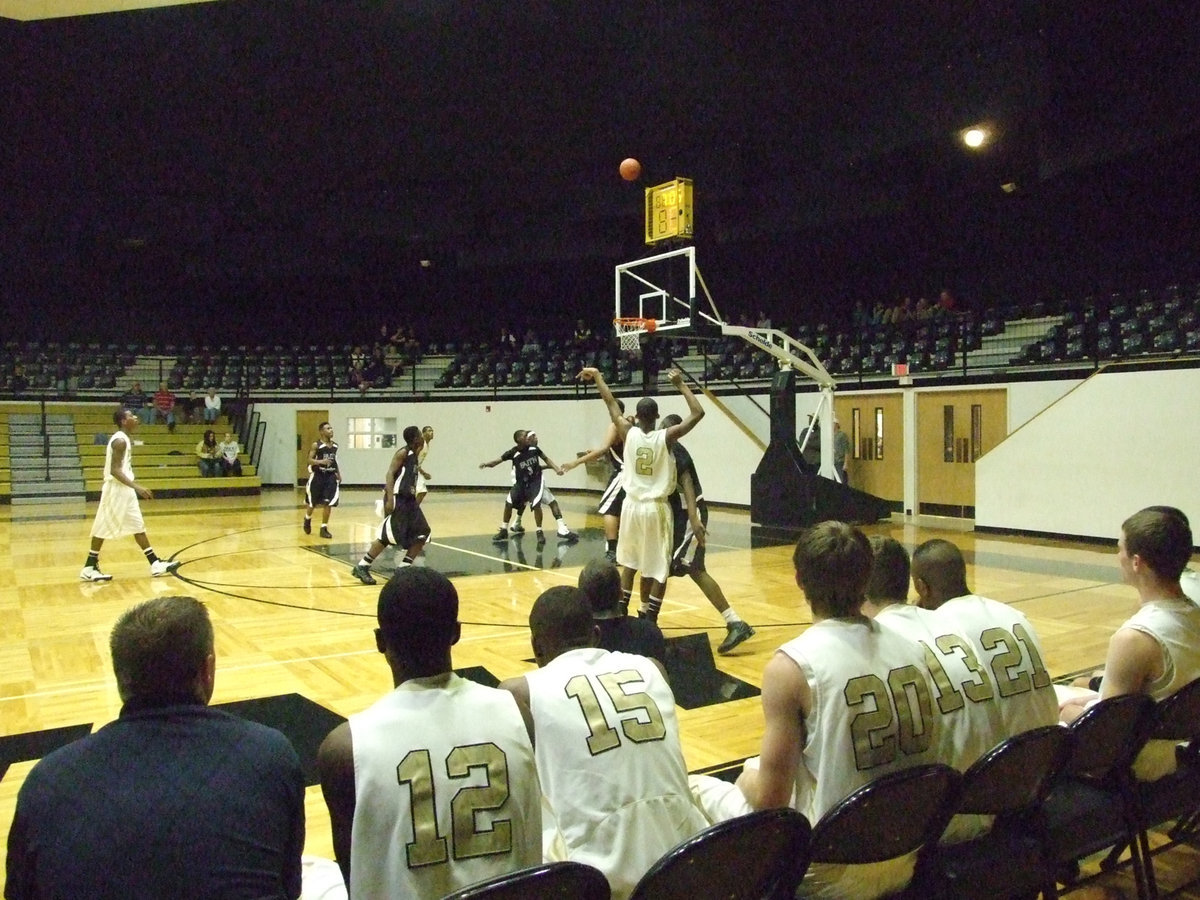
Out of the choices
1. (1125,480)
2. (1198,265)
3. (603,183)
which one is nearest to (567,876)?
(1125,480)

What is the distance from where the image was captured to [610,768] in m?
2.19

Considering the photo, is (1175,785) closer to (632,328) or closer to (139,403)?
(632,328)

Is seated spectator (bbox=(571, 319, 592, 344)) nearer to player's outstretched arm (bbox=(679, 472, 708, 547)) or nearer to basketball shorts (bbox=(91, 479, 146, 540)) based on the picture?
basketball shorts (bbox=(91, 479, 146, 540))

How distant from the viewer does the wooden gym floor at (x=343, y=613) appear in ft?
15.8

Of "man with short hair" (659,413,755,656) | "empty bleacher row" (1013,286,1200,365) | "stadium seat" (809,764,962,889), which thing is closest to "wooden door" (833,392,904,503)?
"empty bleacher row" (1013,286,1200,365)

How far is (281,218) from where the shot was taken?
23.0 meters

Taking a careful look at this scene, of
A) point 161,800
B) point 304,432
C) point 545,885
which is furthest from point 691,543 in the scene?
point 304,432

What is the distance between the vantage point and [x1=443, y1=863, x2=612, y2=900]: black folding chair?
5.17 ft

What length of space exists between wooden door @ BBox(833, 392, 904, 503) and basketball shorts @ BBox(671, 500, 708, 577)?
981 cm

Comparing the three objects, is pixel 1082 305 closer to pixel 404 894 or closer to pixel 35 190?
pixel 404 894

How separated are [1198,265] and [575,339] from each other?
13403 millimetres

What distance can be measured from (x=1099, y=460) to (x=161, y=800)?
41.0ft

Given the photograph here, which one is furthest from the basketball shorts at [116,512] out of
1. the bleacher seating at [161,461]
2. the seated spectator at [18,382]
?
the seated spectator at [18,382]

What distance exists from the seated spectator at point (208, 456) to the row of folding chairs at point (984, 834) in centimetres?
1996
